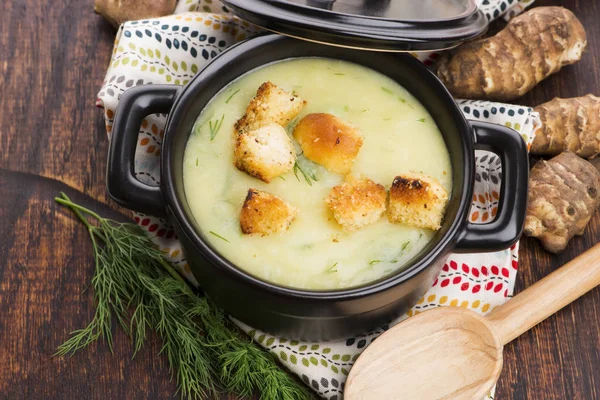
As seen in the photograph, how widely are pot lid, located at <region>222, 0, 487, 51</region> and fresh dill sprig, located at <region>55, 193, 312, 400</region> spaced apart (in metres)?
0.83

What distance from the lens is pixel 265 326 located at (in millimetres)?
2305

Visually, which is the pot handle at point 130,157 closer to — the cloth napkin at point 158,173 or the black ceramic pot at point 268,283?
the black ceramic pot at point 268,283

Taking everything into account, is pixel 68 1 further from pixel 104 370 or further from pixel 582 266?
pixel 582 266

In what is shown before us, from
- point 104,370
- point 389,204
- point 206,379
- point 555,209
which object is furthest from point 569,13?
point 104,370

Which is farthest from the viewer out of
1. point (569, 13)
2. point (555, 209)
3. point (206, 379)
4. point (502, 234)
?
point (569, 13)

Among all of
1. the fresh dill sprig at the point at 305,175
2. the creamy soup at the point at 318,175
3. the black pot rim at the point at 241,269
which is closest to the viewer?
the black pot rim at the point at 241,269

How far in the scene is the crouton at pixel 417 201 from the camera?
213 centimetres

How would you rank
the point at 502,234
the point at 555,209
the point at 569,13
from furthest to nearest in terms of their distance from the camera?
the point at 569,13, the point at 555,209, the point at 502,234

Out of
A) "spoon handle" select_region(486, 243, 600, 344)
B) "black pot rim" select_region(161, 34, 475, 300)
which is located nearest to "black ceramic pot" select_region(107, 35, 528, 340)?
"black pot rim" select_region(161, 34, 475, 300)

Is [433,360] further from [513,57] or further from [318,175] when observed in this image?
[513,57]

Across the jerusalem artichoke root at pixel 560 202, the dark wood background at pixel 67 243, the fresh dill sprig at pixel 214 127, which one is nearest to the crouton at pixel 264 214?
the fresh dill sprig at pixel 214 127

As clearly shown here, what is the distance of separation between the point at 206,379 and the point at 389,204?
30.0 inches

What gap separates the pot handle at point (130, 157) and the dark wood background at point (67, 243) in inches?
17.5

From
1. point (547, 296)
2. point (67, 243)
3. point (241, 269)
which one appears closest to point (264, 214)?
point (241, 269)
